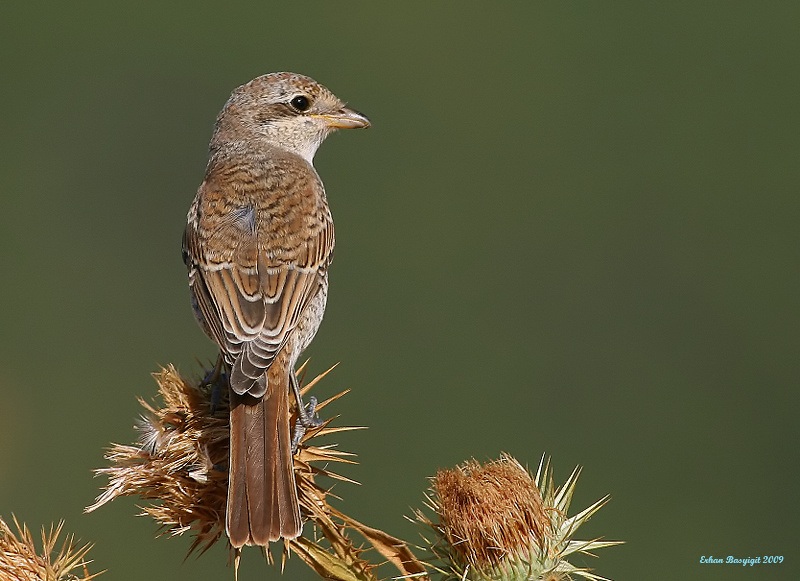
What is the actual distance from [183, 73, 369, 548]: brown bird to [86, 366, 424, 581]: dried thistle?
0.13m

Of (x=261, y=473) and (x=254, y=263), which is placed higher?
(x=254, y=263)

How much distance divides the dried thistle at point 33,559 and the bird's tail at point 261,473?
1.74ft

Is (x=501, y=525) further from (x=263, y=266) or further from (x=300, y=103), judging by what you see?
(x=300, y=103)

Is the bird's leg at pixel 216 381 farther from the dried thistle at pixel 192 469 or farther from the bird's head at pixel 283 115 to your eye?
A: the bird's head at pixel 283 115

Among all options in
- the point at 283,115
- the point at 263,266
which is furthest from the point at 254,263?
the point at 283,115

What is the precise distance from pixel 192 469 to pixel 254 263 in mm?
966

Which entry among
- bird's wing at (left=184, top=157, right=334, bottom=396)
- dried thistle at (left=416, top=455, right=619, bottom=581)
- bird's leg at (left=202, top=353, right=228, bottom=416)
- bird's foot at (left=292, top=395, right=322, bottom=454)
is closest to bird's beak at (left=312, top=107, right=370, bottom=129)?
bird's wing at (left=184, top=157, right=334, bottom=396)

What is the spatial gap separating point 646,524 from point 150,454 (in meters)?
7.00

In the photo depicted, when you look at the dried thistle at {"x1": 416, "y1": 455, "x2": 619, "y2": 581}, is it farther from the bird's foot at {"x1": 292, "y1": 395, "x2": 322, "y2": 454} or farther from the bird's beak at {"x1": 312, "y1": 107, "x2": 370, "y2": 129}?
the bird's beak at {"x1": 312, "y1": 107, "x2": 370, "y2": 129}

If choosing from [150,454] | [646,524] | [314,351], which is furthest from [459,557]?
[314,351]

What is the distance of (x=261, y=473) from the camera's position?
4.42 m

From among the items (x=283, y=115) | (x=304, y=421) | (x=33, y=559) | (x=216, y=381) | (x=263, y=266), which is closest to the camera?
(x=33, y=559)

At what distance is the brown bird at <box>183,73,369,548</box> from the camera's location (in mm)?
4426

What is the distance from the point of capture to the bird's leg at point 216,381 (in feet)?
15.7
